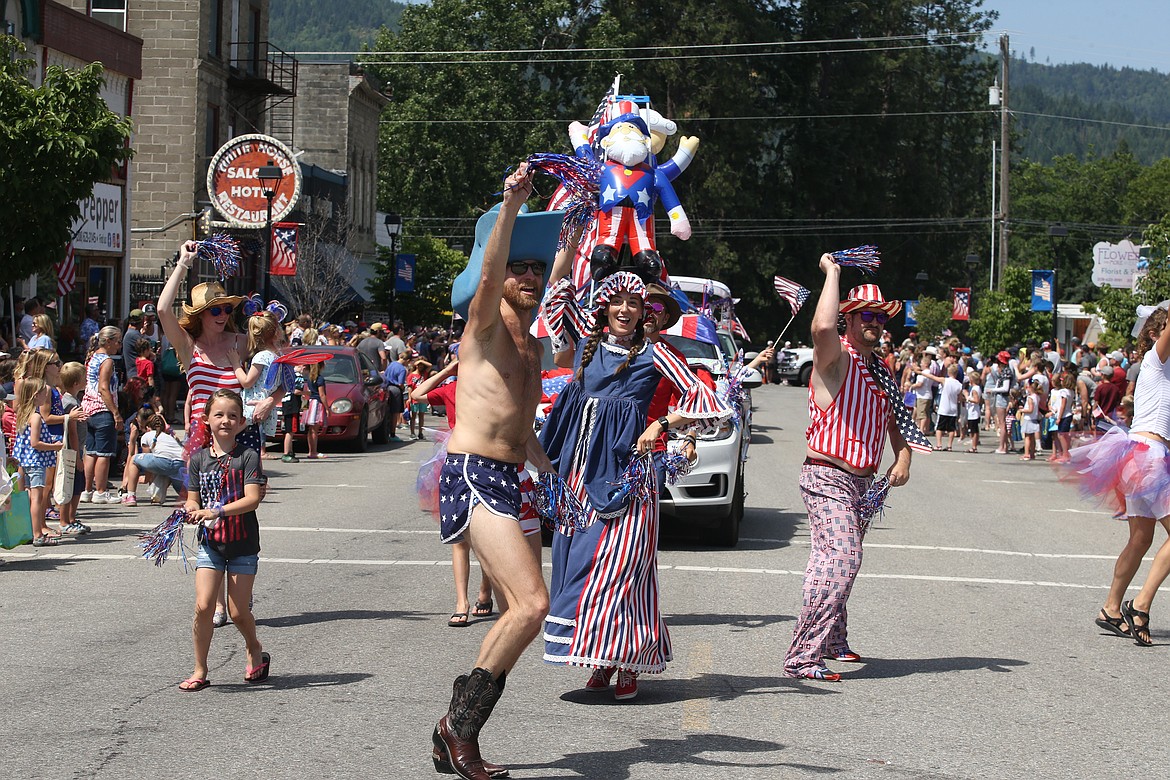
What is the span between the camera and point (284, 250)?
110 ft

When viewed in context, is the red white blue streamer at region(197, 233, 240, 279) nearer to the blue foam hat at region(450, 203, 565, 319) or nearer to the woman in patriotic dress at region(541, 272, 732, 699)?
the woman in patriotic dress at region(541, 272, 732, 699)

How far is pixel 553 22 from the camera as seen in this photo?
195ft

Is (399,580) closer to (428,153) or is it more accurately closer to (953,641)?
(953,641)

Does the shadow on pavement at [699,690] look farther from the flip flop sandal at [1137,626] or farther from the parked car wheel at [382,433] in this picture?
the parked car wheel at [382,433]

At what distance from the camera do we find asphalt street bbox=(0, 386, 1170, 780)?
5852mm

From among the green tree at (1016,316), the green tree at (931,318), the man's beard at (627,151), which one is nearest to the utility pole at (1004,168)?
the green tree at (1016,316)

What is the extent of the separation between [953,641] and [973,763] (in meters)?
2.79

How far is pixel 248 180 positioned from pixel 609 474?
25.9m

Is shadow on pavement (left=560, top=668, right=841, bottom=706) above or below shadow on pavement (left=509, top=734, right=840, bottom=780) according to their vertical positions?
below

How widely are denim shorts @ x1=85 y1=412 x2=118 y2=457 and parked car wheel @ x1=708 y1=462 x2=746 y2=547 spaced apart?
258 inches

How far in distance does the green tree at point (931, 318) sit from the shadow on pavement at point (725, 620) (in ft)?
167

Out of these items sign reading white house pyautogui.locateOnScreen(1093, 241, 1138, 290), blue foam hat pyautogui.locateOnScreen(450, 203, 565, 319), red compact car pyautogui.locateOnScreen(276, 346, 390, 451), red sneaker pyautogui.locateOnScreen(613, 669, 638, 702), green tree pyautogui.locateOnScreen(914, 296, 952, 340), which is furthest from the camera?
green tree pyautogui.locateOnScreen(914, 296, 952, 340)

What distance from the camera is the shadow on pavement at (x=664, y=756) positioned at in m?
5.63

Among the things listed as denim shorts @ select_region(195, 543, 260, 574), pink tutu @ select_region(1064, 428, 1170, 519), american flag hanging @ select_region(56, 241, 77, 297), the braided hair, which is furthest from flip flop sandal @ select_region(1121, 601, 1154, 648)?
american flag hanging @ select_region(56, 241, 77, 297)
